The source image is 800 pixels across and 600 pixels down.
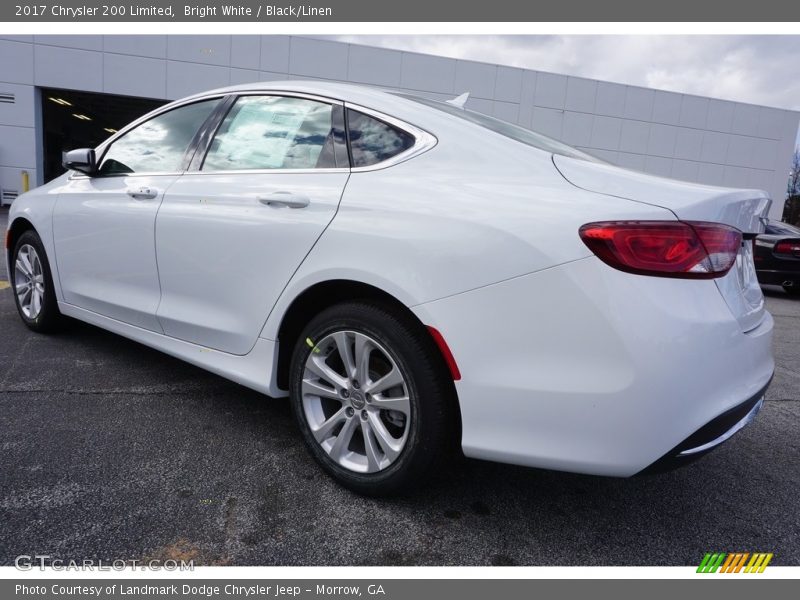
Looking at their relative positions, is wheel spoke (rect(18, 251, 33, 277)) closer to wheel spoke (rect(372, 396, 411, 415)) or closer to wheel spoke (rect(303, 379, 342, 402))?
wheel spoke (rect(303, 379, 342, 402))

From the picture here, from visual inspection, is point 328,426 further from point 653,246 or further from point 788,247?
point 788,247

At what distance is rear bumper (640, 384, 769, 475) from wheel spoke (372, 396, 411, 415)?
2.47 feet

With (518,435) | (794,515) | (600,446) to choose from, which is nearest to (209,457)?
(518,435)

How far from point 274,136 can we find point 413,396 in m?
1.39

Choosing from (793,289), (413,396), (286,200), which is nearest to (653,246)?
(413,396)

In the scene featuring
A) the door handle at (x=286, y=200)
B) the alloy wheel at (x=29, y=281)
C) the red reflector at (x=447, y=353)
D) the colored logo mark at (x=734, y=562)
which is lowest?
the colored logo mark at (x=734, y=562)

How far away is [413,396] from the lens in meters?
1.91

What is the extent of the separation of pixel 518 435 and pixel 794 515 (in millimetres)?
1299

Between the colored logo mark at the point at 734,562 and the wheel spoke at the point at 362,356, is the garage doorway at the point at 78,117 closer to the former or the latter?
the wheel spoke at the point at 362,356

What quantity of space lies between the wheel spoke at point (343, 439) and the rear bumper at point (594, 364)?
1.69 ft

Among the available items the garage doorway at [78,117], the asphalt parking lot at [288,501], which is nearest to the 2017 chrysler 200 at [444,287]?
the asphalt parking lot at [288,501]

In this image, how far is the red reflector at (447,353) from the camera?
182 centimetres

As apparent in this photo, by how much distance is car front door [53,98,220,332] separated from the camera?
2.91 meters

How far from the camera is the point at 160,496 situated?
81.4 inches
